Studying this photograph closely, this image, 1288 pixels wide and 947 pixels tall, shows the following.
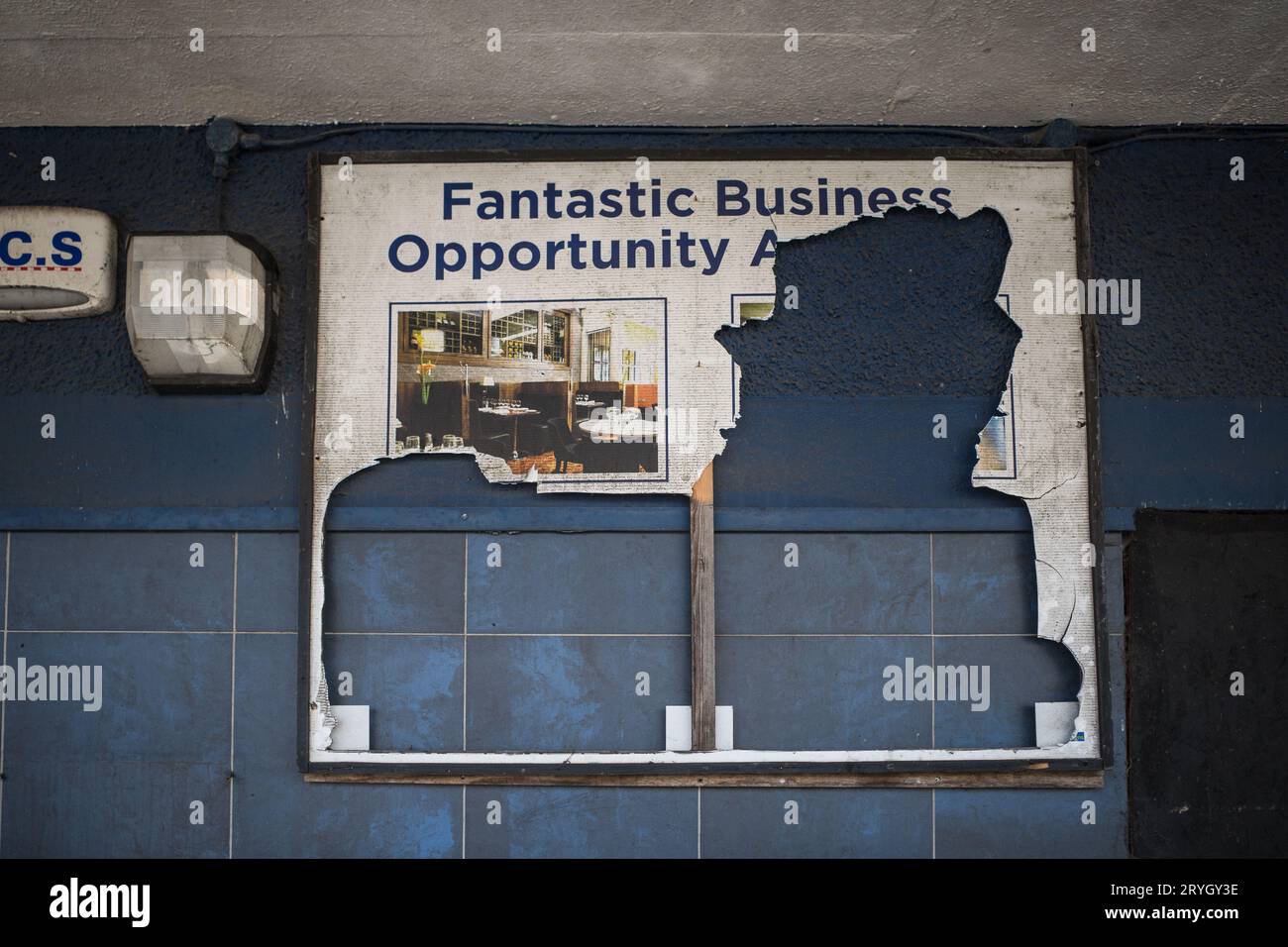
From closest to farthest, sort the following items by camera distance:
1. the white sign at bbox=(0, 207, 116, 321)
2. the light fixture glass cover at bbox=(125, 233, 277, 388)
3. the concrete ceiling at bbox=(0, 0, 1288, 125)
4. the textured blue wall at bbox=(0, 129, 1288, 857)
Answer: the concrete ceiling at bbox=(0, 0, 1288, 125)
the light fixture glass cover at bbox=(125, 233, 277, 388)
the textured blue wall at bbox=(0, 129, 1288, 857)
the white sign at bbox=(0, 207, 116, 321)

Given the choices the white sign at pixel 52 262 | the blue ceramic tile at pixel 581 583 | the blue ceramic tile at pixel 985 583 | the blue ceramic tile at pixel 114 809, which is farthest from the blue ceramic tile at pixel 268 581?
the blue ceramic tile at pixel 985 583

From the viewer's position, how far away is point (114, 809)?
273 centimetres

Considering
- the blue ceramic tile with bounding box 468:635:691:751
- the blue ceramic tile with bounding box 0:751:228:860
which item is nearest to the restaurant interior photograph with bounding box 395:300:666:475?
the blue ceramic tile with bounding box 468:635:691:751

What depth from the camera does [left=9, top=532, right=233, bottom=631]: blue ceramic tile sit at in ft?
9.07

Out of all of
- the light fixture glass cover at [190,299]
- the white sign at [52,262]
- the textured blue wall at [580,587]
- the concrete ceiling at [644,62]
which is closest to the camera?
the concrete ceiling at [644,62]

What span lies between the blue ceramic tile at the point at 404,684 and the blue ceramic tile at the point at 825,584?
0.83m

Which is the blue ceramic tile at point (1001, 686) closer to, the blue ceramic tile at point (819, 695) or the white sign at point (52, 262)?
the blue ceramic tile at point (819, 695)

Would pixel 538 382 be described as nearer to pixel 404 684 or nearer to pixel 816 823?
pixel 404 684

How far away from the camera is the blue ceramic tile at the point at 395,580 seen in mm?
2768

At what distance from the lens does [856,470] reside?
2797mm

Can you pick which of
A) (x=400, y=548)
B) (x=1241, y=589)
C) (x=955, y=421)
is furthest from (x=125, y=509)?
(x=1241, y=589)

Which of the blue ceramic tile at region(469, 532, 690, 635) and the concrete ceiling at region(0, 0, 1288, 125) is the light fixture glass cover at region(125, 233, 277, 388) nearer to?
the concrete ceiling at region(0, 0, 1288, 125)

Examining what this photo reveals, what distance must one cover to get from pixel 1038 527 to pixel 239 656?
7.94 feet

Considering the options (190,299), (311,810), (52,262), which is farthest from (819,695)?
(52,262)
